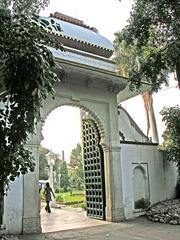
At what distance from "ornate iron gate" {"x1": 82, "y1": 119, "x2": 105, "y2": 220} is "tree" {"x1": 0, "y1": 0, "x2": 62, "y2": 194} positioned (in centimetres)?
663

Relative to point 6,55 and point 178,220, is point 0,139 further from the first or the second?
point 178,220

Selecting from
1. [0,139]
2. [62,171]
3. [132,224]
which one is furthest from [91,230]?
[62,171]

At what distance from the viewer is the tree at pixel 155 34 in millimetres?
6402

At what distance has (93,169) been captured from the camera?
434 inches

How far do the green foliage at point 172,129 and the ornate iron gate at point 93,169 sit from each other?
2.57m

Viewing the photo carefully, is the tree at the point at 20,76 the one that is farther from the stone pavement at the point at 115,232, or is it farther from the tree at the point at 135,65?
the tree at the point at 135,65

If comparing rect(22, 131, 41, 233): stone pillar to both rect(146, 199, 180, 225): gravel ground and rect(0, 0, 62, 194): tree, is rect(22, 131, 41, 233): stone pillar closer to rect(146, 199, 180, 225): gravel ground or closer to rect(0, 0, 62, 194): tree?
rect(146, 199, 180, 225): gravel ground

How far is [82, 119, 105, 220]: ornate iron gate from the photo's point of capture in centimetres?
1052

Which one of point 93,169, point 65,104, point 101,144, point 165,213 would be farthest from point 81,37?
point 165,213

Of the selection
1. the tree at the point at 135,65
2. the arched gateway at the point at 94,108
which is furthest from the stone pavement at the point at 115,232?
the tree at the point at 135,65

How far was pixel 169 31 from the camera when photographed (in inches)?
→ 266

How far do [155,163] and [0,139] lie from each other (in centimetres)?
883

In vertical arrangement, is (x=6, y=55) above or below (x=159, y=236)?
above

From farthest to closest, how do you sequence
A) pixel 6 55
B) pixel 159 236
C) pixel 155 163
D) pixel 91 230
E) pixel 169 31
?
pixel 155 163
pixel 91 230
pixel 159 236
pixel 169 31
pixel 6 55
